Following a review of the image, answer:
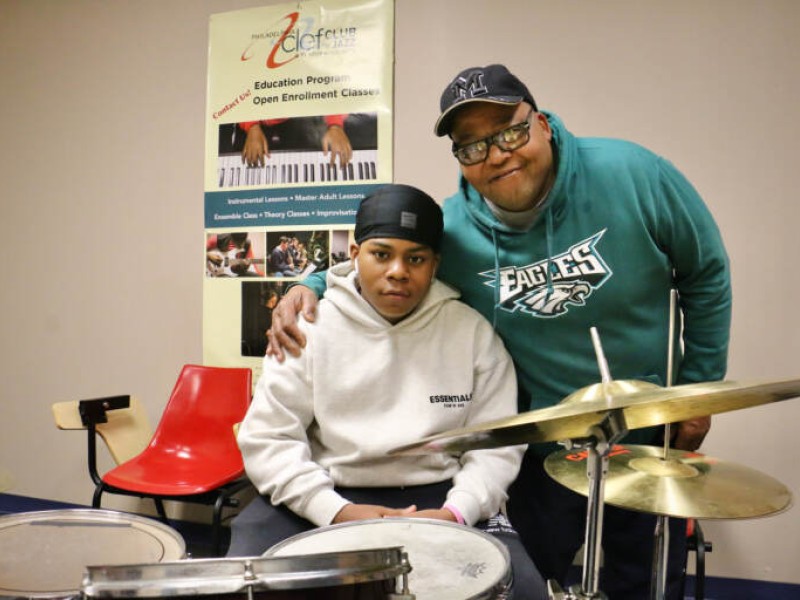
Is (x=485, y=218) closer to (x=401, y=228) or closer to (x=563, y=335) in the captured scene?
(x=401, y=228)

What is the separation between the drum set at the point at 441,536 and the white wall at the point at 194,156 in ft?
4.70

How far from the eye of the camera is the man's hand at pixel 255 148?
284cm

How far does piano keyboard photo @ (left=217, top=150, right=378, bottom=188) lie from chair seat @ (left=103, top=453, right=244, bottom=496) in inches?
54.6

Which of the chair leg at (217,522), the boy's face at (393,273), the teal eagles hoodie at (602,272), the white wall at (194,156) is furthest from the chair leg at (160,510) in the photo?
the teal eagles hoodie at (602,272)

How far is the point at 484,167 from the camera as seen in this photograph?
1.49 meters

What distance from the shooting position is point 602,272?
1.58m

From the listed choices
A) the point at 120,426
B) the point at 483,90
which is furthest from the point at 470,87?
the point at 120,426

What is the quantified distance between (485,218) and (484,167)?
0.69 ft

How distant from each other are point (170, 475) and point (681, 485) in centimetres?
206

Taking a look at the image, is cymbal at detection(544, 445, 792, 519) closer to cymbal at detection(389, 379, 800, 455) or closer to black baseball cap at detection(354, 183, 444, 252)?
cymbal at detection(389, 379, 800, 455)

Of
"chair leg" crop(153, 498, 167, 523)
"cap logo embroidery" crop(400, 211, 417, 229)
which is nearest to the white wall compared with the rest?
"chair leg" crop(153, 498, 167, 523)

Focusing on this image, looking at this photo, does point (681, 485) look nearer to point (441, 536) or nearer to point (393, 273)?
point (441, 536)

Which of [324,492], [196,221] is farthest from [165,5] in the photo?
[324,492]

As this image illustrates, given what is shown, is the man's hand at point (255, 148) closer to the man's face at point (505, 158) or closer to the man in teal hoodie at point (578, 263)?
the man in teal hoodie at point (578, 263)
